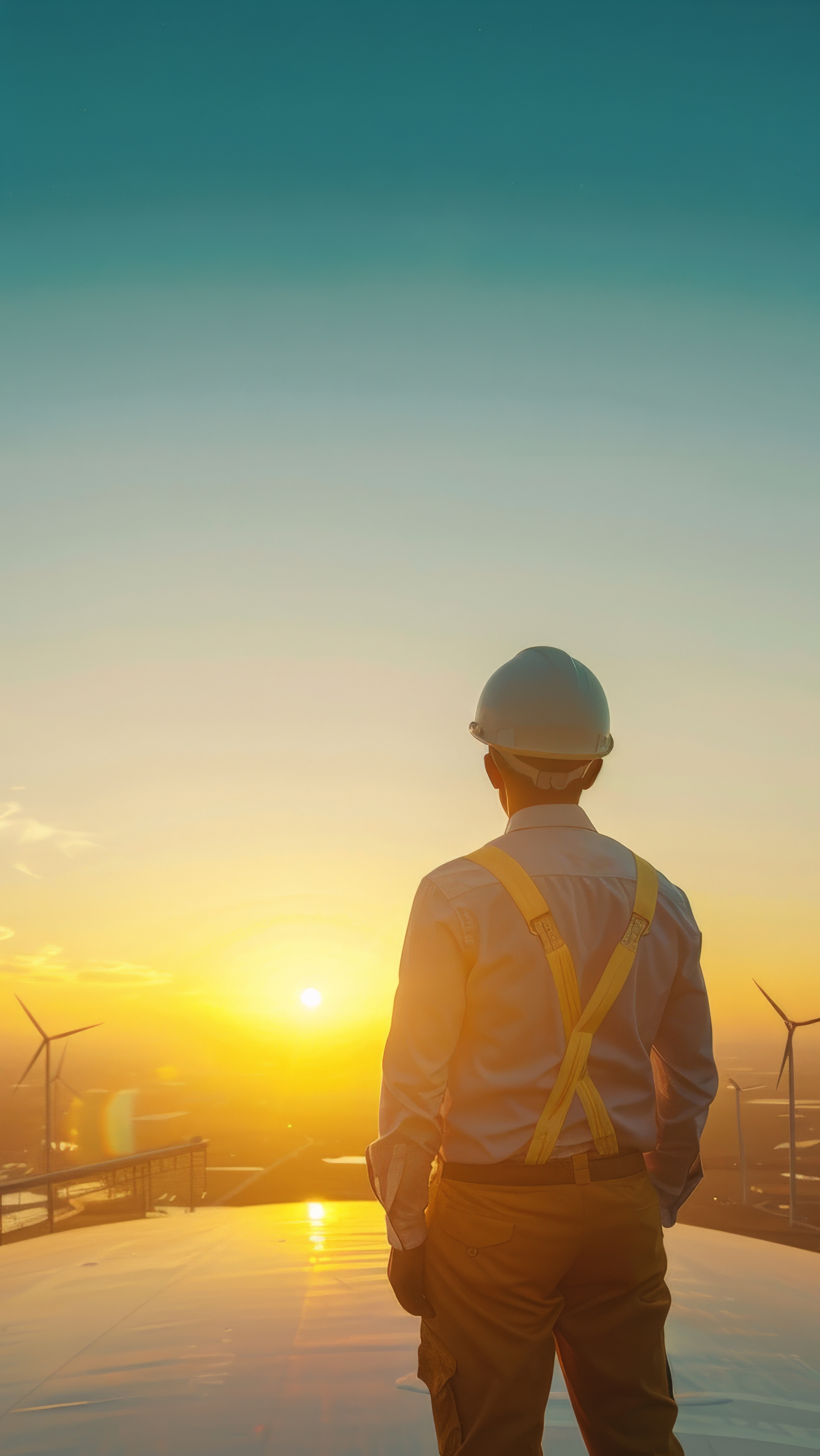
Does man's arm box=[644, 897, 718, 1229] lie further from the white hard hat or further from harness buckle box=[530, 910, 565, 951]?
the white hard hat

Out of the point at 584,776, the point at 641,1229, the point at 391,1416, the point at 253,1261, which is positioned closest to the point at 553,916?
the point at 584,776

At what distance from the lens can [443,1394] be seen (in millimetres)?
3479

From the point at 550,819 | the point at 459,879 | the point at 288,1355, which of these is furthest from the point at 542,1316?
the point at 288,1355

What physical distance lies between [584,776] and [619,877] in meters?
0.56

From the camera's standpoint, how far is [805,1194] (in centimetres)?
17388

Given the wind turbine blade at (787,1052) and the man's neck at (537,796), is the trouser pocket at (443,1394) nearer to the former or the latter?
the man's neck at (537,796)

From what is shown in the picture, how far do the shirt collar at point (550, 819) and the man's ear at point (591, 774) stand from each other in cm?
18

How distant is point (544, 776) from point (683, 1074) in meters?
1.42

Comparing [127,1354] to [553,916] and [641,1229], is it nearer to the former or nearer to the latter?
[641,1229]

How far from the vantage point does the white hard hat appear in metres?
4.19

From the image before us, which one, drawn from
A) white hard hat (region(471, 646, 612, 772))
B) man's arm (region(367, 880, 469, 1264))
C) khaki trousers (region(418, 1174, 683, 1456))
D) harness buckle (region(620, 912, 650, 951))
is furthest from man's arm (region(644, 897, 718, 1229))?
man's arm (region(367, 880, 469, 1264))

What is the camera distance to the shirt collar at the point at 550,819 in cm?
402

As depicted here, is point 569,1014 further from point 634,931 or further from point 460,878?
point 460,878

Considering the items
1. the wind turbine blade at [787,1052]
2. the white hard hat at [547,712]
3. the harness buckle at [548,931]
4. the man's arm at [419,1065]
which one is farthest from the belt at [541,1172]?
the wind turbine blade at [787,1052]
